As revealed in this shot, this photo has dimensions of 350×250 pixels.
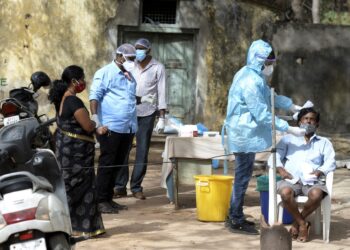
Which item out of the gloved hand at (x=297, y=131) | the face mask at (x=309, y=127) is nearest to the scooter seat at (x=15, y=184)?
the gloved hand at (x=297, y=131)

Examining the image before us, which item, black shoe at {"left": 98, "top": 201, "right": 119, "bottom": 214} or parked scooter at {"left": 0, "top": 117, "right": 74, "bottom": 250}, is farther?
black shoe at {"left": 98, "top": 201, "right": 119, "bottom": 214}

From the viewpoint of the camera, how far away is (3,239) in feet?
15.5

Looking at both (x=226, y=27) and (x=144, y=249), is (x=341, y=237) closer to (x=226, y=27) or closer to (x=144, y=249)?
(x=144, y=249)

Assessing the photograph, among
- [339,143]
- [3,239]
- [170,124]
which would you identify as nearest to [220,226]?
[170,124]

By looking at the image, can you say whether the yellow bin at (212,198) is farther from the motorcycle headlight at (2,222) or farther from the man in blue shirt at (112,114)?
the motorcycle headlight at (2,222)

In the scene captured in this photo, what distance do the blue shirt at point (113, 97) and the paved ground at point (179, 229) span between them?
972 mm

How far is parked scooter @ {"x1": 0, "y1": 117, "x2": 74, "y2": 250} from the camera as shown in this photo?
4738 millimetres

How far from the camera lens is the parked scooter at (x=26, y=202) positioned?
474 cm

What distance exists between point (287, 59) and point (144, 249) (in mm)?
9071

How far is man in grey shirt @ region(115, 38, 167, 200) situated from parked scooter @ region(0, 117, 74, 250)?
166 inches

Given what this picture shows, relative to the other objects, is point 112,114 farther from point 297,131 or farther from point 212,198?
point 297,131

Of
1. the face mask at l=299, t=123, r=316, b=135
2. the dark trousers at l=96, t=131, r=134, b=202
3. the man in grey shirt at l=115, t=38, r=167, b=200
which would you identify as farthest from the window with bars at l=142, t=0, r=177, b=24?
the face mask at l=299, t=123, r=316, b=135

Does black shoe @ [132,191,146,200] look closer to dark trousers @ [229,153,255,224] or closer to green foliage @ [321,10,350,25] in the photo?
dark trousers @ [229,153,255,224]

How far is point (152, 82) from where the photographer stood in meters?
9.75
